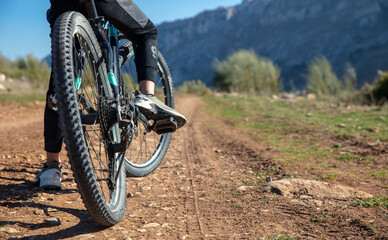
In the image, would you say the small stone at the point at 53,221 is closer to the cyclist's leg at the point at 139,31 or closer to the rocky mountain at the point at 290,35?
the cyclist's leg at the point at 139,31

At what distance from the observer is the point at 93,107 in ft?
6.30

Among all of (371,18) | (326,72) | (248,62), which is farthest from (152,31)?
(371,18)

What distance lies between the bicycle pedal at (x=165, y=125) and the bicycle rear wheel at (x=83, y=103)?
15.2 inches

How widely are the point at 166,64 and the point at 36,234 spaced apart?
6.09 feet

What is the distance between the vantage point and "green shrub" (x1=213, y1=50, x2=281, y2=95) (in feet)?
78.5

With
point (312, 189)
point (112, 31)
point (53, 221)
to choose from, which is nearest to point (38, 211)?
point (53, 221)

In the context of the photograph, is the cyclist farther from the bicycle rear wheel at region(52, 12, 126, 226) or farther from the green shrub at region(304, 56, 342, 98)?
the green shrub at region(304, 56, 342, 98)

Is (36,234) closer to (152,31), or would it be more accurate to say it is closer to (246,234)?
(246,234)

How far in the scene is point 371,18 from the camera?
7519 cm

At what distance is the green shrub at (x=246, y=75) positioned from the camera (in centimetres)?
2393

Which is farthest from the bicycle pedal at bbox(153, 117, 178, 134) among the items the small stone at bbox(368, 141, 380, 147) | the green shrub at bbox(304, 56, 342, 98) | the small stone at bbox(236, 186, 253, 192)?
the green shrub at bbox(304, 56, 342, 98)

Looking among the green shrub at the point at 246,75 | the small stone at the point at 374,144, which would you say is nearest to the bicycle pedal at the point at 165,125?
the small stone at the point at 374,144

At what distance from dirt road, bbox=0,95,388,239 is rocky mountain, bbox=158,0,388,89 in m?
44.6

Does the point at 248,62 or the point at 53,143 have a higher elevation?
the point at 248,62
